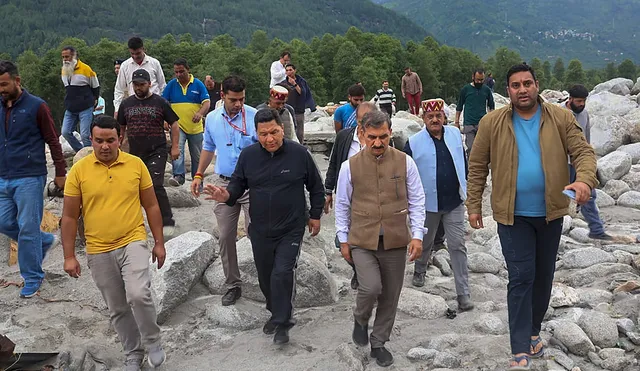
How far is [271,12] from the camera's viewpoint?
197500 millimetres

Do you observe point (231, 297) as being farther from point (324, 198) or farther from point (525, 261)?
point (525, 261)

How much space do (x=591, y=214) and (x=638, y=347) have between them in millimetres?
3704

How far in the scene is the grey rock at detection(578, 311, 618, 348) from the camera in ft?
16.0

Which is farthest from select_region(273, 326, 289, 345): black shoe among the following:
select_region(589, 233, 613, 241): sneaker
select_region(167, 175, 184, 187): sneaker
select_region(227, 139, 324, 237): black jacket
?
select_region(589, 233, 613, 241): sneaker

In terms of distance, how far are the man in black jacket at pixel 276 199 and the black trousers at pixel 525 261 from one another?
1.70 m

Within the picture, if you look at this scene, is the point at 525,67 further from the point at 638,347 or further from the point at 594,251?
the point at 594,251

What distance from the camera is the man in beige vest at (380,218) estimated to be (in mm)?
4453

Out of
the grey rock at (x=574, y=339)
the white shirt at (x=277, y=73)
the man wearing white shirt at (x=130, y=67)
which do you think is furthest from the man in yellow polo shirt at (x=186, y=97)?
the grey rock at (x=574, y=339)

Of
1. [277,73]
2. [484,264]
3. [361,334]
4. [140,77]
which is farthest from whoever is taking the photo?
[277,73]

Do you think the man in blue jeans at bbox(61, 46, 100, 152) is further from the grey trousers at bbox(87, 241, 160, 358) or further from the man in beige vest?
the man in beige vest

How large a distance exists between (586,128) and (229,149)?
5.12m

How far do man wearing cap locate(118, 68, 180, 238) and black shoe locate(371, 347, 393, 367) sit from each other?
358cm

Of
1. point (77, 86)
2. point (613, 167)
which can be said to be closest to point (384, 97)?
point (613, 167)

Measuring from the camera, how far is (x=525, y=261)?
4.16m
